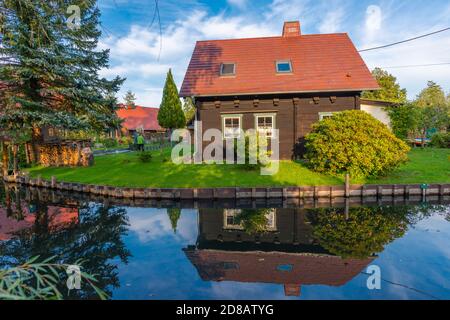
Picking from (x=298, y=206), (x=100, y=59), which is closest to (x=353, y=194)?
(x=298, y=206)

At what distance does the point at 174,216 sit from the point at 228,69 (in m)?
10.4

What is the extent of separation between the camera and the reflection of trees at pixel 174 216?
805 centimetres

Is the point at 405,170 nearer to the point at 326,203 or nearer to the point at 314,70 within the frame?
the point at 326,203

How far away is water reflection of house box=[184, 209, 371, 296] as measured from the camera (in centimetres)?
498

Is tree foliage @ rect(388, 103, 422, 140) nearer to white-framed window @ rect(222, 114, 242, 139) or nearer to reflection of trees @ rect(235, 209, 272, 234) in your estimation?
white-framed window @ rect(222, 114, 242, 139)

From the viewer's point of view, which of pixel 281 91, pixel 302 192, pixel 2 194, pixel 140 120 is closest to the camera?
pixel 302 192

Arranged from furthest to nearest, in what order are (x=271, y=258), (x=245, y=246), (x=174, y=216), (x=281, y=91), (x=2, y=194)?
(x=281, y=91), (x=2, y=194), (x=174, y=216), (x=245, y=246), (x=271, y=258)

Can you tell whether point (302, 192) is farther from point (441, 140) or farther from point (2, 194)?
point (441, 140)

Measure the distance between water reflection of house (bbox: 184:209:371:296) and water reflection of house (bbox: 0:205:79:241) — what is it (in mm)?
4492

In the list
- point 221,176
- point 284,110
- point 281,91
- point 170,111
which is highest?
point 170,111

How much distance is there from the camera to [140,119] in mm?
44781

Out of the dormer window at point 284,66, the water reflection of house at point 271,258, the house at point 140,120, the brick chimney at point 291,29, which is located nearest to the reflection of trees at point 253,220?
the water reflection of house at point 271,258

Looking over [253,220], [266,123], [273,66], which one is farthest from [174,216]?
[273,66]

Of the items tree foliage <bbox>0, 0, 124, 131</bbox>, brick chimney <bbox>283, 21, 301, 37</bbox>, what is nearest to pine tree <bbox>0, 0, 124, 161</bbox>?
tree foliage <bbox>0, 0, 124, 131</bbox>
